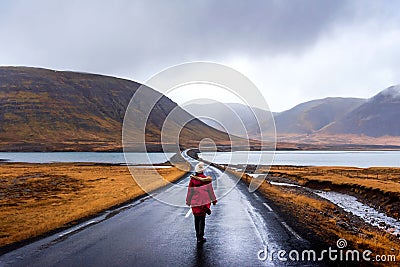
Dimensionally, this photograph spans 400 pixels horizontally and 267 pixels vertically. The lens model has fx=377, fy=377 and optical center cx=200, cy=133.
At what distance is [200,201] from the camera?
11.1 m

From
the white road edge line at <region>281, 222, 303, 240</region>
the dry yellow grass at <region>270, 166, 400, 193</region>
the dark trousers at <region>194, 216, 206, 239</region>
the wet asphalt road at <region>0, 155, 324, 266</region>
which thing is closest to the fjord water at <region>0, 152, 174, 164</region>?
the dry yellow grass at <region>270, 166, 400, 193</region>

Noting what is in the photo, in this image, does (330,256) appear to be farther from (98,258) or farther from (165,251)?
(98,258)

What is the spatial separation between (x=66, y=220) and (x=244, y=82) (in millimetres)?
11126

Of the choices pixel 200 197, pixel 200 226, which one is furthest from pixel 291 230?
pixel 200 197

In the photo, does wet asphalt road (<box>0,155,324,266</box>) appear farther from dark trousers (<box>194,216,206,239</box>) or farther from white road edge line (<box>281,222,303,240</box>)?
dark trousers (<box>194,216,206,239</box>)

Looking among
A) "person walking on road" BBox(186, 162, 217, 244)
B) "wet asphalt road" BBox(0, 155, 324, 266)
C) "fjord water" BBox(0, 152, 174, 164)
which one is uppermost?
"fjord water" BBox(0, 152, 174, 164)
